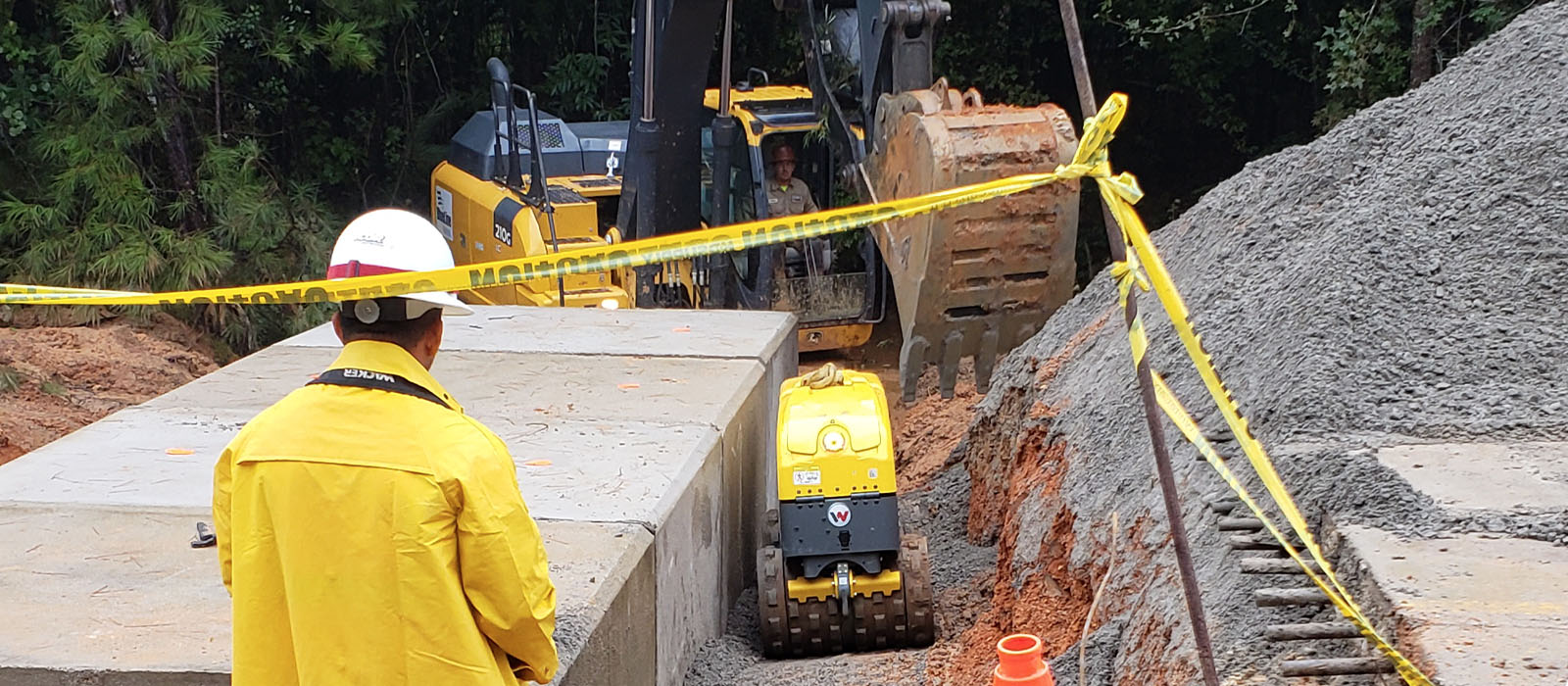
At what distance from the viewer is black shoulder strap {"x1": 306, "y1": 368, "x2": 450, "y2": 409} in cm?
301

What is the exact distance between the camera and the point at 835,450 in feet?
19.6

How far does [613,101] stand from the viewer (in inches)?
727

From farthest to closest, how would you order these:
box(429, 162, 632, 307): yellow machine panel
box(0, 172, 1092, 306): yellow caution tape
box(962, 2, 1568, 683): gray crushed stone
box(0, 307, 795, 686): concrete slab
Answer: box(429, 162, 632, 307): yellow machine panel, box(962, 2, 1568, 683): gray crushed stone, box(0, 307, 795, 686): concrete slab, box(0, 172, 1092, 306): yellow caution tape

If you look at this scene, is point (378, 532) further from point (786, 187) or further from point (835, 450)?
point (786, 187)

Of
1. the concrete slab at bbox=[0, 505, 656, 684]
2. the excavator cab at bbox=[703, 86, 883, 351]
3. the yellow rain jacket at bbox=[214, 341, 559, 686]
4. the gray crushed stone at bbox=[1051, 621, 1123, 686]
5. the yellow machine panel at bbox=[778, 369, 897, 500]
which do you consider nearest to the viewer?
the yellow rain jacket at bbox=[214, 341, 559, 686]

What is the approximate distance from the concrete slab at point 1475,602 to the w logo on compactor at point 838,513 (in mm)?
2270

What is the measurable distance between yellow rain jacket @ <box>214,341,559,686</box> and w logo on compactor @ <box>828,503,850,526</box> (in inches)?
116

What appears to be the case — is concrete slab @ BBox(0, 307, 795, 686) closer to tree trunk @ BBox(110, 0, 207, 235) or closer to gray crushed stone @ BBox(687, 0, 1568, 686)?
gray crushed stone @ BBox(687, 0, 1568, 686)

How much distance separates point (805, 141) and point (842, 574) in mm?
6443

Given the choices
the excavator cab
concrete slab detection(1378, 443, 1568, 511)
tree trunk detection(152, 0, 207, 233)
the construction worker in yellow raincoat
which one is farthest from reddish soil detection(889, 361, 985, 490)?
tree trunk detection(152, 0, 207, 233)

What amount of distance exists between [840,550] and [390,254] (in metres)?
3.20

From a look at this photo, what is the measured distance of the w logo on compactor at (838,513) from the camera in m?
5.96

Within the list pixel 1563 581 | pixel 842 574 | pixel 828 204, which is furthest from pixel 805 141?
pixel 1563 581

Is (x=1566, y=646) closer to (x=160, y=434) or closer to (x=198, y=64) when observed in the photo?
(x=160, y=434)
